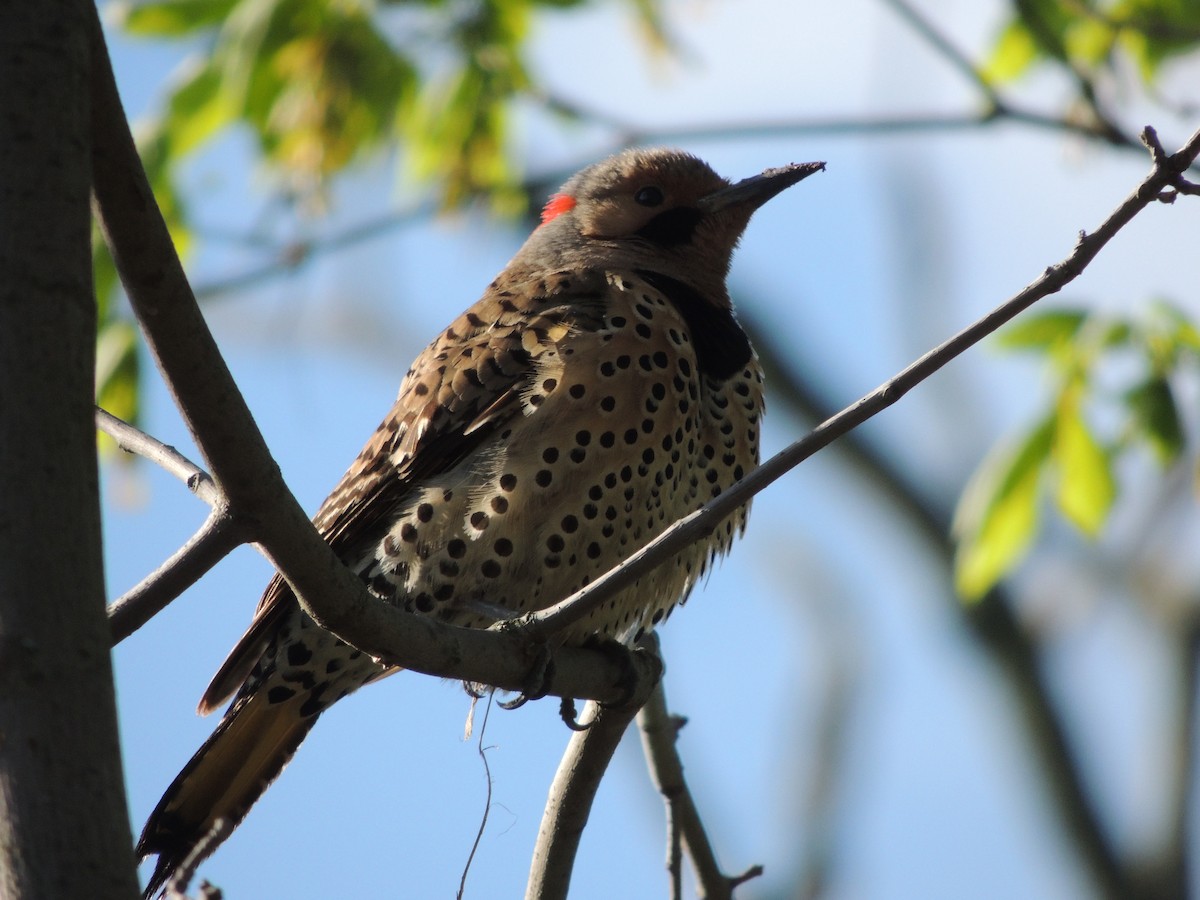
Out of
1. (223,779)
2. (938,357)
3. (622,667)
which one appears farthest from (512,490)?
(938,357)

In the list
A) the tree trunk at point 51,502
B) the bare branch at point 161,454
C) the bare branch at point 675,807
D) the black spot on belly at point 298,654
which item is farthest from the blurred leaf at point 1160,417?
the tree trunk at point 51,502

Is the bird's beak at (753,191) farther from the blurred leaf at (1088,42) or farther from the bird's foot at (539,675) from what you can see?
the bird's foot at (539,675)

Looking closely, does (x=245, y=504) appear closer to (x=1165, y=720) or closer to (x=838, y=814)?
(x=838, y=814)

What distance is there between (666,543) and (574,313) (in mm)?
1830

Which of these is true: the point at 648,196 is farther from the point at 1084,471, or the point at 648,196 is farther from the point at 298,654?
the point at 298,654

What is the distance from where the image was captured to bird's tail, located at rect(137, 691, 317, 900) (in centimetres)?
388

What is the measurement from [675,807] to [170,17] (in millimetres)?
3194

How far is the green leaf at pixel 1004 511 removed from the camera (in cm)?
502

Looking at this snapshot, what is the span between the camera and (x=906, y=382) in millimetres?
2578

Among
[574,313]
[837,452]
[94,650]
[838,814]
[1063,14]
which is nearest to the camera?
[94,650]

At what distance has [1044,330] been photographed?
4.86 metres

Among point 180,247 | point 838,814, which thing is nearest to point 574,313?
point 180,247

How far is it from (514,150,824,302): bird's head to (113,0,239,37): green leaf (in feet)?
4.40

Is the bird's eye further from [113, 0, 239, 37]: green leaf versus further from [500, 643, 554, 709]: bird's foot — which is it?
[500, 643, 554, 709]: bird's foot
